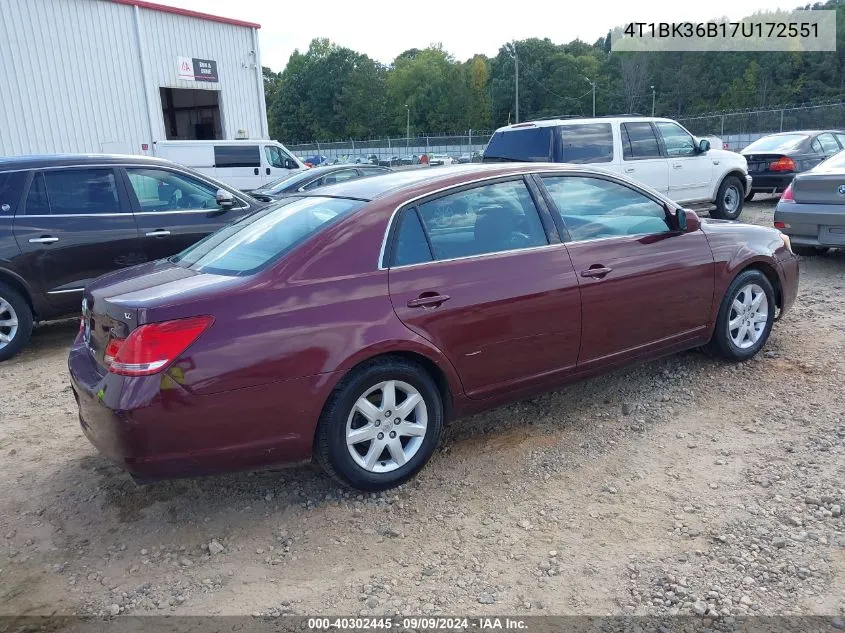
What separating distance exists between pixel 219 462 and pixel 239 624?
2.37ft

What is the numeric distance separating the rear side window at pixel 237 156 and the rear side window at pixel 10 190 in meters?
10.9

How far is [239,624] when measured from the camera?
2.61m

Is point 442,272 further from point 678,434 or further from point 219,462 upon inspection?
point 678,434

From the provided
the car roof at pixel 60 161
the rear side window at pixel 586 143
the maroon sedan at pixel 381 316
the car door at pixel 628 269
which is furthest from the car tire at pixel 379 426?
the rear side window at pixel 586 143

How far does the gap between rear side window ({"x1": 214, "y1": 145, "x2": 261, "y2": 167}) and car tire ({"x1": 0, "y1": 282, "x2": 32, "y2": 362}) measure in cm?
1125

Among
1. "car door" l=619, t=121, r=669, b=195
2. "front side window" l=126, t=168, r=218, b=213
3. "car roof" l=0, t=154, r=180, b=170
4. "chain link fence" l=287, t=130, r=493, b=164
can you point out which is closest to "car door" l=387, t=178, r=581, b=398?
"front side window" l=126, t=168, r=218, b=213

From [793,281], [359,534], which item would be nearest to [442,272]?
[359,534]

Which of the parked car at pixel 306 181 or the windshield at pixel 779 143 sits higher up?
the windshield at pixel 779 143

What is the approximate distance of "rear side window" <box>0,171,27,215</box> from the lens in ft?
19.4

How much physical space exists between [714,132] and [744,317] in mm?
35212

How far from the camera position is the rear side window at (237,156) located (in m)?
16.7

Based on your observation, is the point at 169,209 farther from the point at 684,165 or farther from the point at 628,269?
the point at 684,165

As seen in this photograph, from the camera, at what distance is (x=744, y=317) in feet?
16.2

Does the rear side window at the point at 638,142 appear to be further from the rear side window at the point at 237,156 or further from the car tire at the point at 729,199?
the rear side window at the point at 237,156
